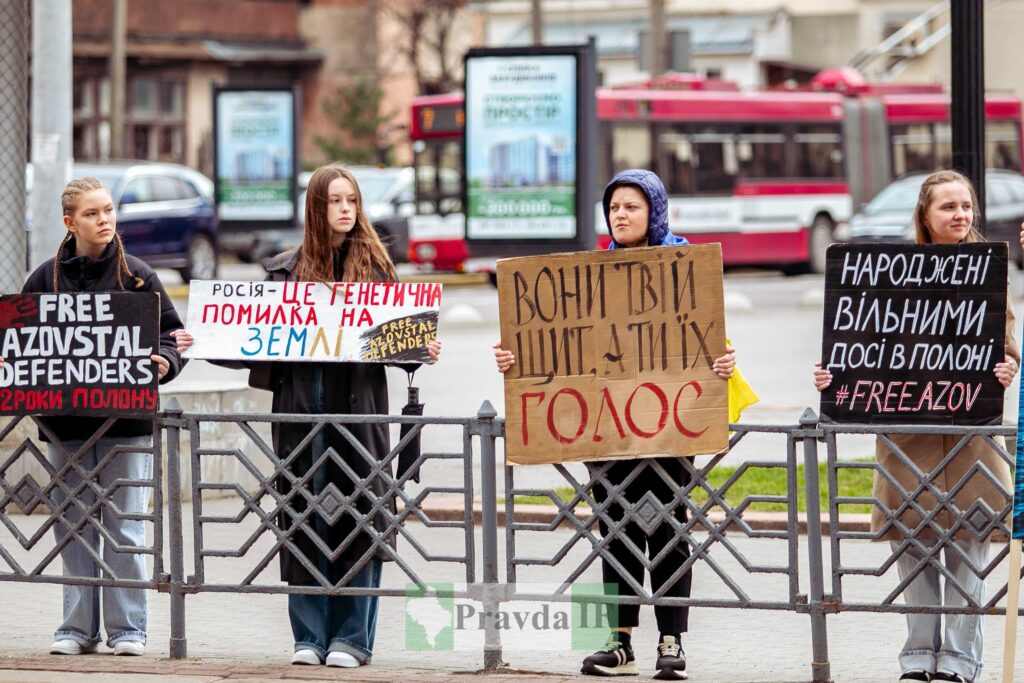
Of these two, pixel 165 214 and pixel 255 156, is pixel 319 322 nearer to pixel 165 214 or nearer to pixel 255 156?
pixel 255 156

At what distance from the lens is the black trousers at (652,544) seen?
6250mm

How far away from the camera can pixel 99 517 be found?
266 inches

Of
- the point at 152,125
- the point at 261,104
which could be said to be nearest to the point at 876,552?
the point at 261,104

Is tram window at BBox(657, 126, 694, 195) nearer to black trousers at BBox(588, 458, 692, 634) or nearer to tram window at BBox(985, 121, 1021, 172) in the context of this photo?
tram window at BBox(985, 121, 1021, 172)

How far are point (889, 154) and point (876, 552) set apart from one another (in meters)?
24.6

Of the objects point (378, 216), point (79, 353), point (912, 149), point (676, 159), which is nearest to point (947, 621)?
point (79, 353)

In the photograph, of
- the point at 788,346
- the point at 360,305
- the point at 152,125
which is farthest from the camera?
the point at 152,125

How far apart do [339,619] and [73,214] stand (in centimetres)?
177

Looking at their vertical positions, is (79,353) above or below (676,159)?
below

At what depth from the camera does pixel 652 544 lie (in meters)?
6.28

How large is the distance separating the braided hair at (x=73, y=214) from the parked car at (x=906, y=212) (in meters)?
20.0

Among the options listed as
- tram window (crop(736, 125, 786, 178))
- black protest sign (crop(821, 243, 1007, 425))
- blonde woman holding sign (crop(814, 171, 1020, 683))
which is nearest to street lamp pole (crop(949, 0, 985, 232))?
blonde woman holding sign (crop(814, 171, 1020, 683))

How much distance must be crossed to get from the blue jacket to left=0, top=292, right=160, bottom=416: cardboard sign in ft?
5.60

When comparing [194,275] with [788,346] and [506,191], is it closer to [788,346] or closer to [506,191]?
[506,191]
